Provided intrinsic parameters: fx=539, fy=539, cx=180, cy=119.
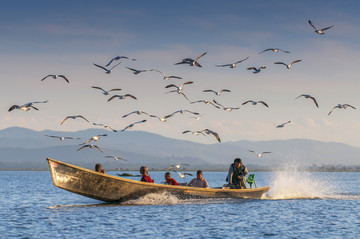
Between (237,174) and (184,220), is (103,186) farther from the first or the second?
(237,174)

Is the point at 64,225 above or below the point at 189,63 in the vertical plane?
below

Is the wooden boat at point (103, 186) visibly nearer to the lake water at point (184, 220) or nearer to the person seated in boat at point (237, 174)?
the lake water at point (184, 220)

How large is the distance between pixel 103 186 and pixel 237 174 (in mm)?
A: 8286

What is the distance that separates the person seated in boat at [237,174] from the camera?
102 feet

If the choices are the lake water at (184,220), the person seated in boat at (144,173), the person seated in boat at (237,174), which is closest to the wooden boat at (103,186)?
the person seated in boat at (144,173)

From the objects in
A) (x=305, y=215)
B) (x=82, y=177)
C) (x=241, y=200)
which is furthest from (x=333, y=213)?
(x=82, y=177)

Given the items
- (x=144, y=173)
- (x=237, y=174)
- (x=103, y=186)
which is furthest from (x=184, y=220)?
(x=237, y=174)

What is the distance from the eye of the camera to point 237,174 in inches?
1267

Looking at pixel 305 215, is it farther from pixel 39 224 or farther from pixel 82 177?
pixel 39 224

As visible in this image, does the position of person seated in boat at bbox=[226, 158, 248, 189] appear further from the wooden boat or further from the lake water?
the wooden boat

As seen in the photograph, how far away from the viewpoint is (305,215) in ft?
95.7

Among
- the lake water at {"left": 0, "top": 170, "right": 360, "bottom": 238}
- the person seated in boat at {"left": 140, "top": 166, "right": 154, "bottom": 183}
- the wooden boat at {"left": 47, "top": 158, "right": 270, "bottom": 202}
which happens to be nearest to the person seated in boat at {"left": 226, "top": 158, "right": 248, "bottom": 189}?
the lake water at {"left": 0, "top": 170, "right": 360, "bottom": 238}

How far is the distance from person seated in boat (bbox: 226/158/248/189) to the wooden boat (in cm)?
172

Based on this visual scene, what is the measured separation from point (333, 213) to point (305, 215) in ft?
7.39
